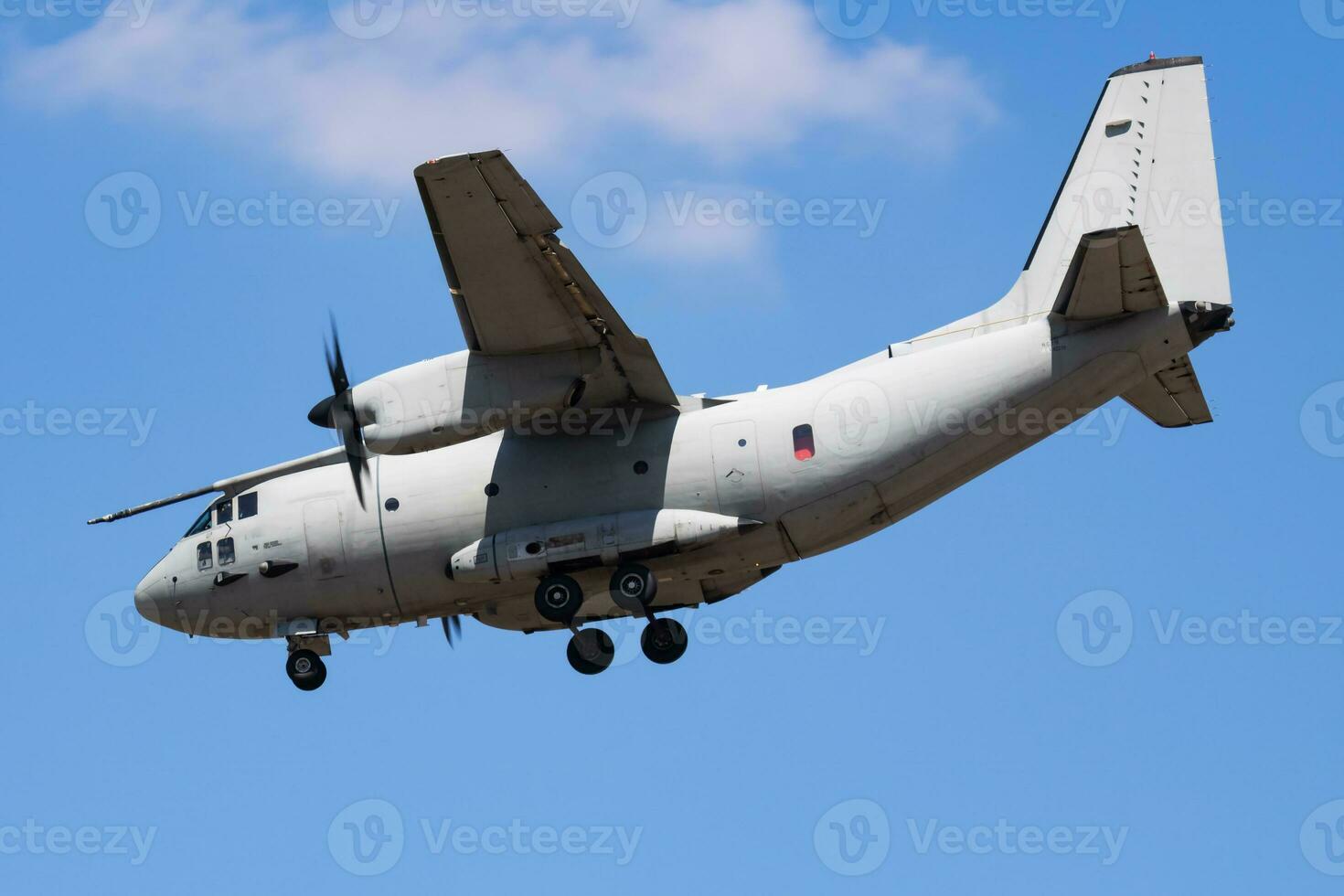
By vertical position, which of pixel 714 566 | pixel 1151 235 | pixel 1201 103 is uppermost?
pixel 1201 103

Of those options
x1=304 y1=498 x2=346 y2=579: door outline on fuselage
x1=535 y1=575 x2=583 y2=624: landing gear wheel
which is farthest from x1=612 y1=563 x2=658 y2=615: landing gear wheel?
x1=304 y1=498 x2=346 y2=579: door outline on fuselage

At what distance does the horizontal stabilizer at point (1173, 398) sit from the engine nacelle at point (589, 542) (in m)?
6.18

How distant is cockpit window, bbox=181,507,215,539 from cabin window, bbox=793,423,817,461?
9.33 m

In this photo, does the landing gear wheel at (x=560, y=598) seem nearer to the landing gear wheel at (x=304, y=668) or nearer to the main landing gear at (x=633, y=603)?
the main landing gear at (x=633, y=603)

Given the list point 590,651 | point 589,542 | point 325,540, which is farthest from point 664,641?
point 325,540

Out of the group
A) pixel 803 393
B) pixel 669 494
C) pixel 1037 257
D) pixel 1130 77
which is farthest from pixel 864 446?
pixel 1130 77

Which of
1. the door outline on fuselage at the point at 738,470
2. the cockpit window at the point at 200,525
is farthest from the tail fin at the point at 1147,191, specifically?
the cockpit window at the point at 200,525

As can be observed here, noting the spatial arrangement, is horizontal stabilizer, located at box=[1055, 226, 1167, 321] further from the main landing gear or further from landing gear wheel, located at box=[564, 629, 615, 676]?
landing gear wheel, located at box=[564, 629, 615, 676]

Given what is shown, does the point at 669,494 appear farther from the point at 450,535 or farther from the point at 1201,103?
the point at 1201,103

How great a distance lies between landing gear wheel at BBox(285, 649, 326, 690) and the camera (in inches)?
1107

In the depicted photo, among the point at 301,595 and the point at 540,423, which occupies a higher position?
the point at 540,423

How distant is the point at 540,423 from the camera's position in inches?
1054

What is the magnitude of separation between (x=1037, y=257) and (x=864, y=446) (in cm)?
458

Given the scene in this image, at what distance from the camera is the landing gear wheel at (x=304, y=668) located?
28125 mm
